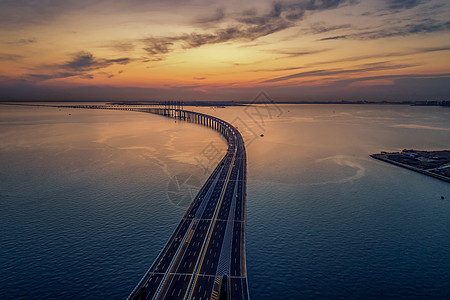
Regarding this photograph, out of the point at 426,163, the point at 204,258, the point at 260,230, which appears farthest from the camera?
the point at 426,163

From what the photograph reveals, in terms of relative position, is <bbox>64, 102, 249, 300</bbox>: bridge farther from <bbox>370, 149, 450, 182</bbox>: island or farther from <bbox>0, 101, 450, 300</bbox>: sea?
<bbox>370, 149, 450, 182</bbox>: island

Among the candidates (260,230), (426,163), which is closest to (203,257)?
(260,230)

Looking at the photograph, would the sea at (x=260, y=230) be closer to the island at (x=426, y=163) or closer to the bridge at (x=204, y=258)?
the bridge at (x=204, y=258)

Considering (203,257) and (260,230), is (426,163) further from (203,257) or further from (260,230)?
(203,257)

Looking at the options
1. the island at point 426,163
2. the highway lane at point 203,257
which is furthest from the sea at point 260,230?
the island at point 426,163

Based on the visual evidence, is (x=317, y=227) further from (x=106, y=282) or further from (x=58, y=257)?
(x=58, y=257)

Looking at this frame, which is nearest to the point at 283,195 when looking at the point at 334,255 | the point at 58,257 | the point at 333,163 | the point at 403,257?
the point at 334,255

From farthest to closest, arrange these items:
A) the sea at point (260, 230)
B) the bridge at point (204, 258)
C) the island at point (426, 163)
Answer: the island at point (426, 163) < the sea at point (260, 230) < the bridge at point (204, 258)

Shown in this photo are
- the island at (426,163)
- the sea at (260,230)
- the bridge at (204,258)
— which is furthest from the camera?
the island at (426,163)

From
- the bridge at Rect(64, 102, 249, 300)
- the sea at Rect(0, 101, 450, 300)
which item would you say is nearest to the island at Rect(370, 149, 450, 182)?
the sea at Rect(0, 101, 450, 300)
